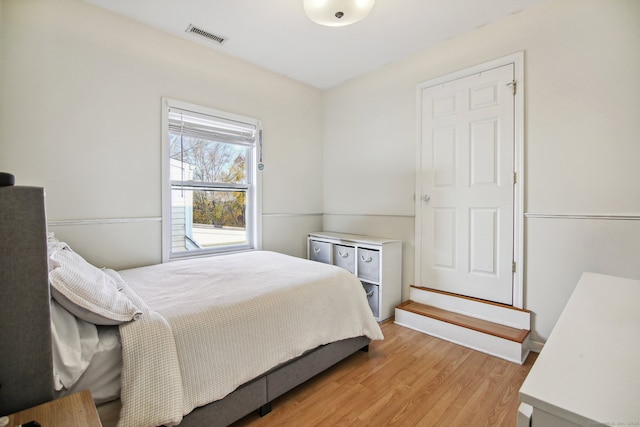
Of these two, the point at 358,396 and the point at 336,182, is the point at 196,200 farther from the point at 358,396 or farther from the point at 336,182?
the point at 358,396

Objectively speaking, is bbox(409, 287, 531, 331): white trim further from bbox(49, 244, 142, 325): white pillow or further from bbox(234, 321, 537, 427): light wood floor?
bbox(49, 244, 142, 325): white pillow

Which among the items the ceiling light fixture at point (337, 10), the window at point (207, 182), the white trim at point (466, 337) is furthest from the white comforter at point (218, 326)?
the ceiling light fixture at point (337, 10)

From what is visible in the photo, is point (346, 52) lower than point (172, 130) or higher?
higher

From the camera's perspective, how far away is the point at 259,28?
2.38 meters

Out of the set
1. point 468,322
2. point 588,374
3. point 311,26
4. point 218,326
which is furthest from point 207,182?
point 588,374

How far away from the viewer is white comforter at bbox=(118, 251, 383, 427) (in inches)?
42.7

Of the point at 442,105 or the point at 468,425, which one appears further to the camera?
the point at 442,105

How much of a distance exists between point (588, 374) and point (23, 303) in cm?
149

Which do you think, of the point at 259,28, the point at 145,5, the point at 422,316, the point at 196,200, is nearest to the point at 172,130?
the point at 196,200

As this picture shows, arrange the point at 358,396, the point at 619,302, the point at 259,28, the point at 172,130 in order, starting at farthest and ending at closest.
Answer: the point at 172,130, the point at 259,28, the point at 358,396, the point at 619,302

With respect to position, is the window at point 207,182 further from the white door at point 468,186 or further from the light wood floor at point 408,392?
the white door at point 468,186

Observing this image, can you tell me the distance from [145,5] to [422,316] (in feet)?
10.9

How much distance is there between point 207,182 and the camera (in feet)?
9.20

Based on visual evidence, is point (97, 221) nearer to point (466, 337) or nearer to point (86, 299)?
point (86, 299)
